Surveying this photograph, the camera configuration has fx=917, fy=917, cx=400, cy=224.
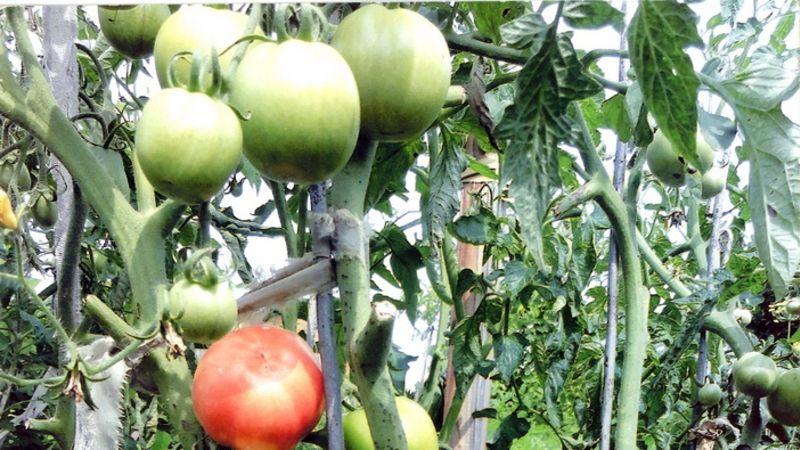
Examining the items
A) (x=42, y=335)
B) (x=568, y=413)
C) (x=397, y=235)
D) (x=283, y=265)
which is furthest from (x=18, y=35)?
(x=568, y=413)

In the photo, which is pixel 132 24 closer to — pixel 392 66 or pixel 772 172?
pixel 392 66

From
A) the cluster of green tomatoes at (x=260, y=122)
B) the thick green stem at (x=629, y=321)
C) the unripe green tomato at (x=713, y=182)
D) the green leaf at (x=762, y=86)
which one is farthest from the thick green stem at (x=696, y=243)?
the cluster of green tomatoes at (x=260, y=122)

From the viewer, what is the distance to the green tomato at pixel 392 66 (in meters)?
0.54

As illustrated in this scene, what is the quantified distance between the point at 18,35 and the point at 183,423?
31cm

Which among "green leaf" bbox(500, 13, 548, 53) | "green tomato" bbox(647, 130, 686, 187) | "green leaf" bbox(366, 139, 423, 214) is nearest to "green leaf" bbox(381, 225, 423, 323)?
"green leaf" bbox(366, 139, 423, 214)

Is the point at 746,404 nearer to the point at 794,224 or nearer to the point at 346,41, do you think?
the point at 794,224

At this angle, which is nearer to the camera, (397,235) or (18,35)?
(18,35)

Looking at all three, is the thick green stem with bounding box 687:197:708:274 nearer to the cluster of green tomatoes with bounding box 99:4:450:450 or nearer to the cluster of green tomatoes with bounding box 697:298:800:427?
the cluster of green tomatoes with bounding box 697:298:800:427

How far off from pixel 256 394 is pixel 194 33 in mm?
245

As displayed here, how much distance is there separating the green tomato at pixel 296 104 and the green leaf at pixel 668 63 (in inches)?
6.5

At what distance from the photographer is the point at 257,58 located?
1.64ft

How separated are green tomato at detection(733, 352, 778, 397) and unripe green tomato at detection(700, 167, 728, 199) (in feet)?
0.71

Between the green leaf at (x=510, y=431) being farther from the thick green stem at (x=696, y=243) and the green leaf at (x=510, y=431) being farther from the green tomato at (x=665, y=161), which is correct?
the green tomato at (x=665, y=161)

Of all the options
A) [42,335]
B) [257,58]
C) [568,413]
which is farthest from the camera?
[568,413]
